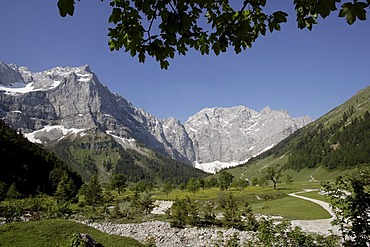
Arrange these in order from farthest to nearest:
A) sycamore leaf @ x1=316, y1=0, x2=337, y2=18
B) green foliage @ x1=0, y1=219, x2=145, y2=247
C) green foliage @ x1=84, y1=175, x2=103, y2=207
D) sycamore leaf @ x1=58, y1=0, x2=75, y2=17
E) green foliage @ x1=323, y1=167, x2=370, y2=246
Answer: green foliage @ x1=84, y1=175, x2=103, y2=207 → green foliage @ x1=0, y1=219, x2=145, y2=247 → green foliage @ x1=323, y1=167, x2=370, y2=246 → sycamore leaf @ x1=58, y1=0, x2=75, y2=17 → sycamore leaf @ x1=316, y1=0, x2=337, y2=18

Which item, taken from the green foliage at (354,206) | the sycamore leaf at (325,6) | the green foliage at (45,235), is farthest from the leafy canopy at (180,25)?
the green foliage at (45,235)

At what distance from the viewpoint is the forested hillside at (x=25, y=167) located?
277 ft

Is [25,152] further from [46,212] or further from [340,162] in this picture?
[340,162]

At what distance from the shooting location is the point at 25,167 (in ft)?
297

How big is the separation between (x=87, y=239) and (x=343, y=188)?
1513 centimetres

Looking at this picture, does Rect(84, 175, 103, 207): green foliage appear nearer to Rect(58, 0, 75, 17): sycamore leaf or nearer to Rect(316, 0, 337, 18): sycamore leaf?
Rect(58, 0, 75, 17): sycamore leaf

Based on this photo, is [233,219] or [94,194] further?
[94,194]

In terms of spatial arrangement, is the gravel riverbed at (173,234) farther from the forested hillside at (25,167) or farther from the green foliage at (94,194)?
the forested hillside at (25,167)

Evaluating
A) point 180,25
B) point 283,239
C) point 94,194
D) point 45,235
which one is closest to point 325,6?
point 180,25

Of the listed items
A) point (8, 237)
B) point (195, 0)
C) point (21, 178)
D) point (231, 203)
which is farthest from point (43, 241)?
point (21, 178)

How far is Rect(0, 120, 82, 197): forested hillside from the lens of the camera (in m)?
84.4

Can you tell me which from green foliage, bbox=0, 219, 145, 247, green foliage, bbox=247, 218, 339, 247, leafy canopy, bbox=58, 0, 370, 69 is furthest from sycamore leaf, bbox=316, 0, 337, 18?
green foliage, bbox=0, 219, 145, 247

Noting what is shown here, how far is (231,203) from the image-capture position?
39.7 metres

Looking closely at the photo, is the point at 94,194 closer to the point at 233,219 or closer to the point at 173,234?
the point at 173,234
